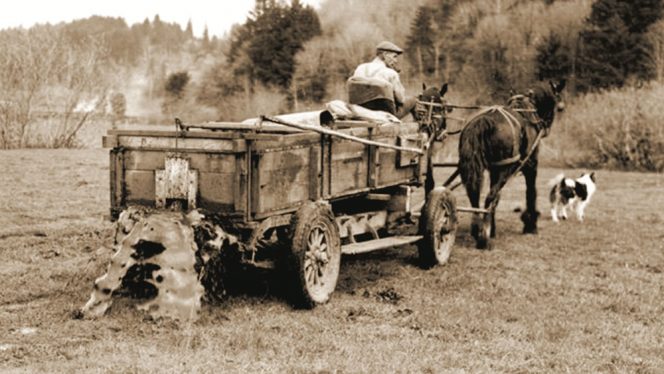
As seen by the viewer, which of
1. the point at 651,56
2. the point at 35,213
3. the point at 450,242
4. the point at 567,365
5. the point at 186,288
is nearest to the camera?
the point at 567,365

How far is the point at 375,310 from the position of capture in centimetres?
793

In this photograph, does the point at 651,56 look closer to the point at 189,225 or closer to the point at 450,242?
the point at 450,242

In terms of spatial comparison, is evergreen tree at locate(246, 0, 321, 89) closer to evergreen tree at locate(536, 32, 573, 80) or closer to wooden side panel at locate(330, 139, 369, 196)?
evergreen tree at locate(536, 32, 573, 80)

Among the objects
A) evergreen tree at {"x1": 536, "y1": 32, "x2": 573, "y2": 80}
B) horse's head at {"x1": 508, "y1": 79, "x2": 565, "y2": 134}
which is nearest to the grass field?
horse's head at {"x1": 508, "y1": 79, "x2": 565, "y2": 134}

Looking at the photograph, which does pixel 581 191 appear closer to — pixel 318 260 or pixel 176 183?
pixel 318 260

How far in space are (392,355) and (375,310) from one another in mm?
1518

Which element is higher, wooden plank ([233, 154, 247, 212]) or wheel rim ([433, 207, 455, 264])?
wooden plank ([233, 154, 247, 212])

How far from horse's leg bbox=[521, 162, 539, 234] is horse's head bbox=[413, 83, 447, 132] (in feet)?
7.85

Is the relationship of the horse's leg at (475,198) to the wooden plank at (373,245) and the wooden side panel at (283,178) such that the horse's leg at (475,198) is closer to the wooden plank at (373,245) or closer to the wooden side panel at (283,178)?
the wooden plank at (373,245)

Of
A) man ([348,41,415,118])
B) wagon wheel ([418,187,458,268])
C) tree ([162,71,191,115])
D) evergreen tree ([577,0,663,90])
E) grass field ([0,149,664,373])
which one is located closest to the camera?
grass field ([0,149,664,373])

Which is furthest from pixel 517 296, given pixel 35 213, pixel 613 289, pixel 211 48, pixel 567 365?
pixel 211 48

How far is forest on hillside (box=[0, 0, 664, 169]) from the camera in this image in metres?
28.6

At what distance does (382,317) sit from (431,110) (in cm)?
469

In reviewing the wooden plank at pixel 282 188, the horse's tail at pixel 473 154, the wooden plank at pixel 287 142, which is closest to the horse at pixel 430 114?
the horse's tail at pixel 473 154
